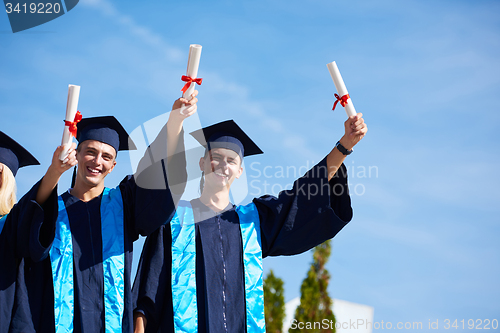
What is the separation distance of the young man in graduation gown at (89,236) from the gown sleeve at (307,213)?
985 millimetres

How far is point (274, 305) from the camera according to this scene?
13.6 m

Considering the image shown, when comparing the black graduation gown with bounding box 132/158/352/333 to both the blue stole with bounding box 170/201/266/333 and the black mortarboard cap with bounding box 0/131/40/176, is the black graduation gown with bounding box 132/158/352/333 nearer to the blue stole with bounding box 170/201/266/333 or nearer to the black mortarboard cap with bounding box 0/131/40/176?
the blue stole with bounding box 170/201/266/333

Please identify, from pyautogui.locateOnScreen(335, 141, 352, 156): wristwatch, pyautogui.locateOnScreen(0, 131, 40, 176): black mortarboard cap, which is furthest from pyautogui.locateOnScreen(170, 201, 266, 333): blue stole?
pyautogui.locateOnScreen(0, 131, 40, 176): black mortarboard cap

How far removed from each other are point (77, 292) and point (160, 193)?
82cm

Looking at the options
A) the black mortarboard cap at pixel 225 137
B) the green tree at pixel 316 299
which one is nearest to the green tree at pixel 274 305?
the green tree at pixel 316 299

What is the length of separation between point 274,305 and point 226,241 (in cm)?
1002

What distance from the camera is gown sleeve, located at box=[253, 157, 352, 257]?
4070 millimetres

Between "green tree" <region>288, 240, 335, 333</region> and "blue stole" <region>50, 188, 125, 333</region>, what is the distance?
1014 centimetres

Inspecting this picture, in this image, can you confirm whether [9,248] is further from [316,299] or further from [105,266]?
[316,299]

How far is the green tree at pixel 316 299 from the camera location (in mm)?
13062

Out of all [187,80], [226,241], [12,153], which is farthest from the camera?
[12,153]

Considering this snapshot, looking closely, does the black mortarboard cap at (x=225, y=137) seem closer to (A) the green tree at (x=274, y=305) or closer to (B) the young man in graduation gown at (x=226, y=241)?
(B) the young man in graduation gown at (x=226, y=241)

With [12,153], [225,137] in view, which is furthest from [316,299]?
[12,153]

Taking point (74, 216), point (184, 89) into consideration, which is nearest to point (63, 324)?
point (74, 216)
